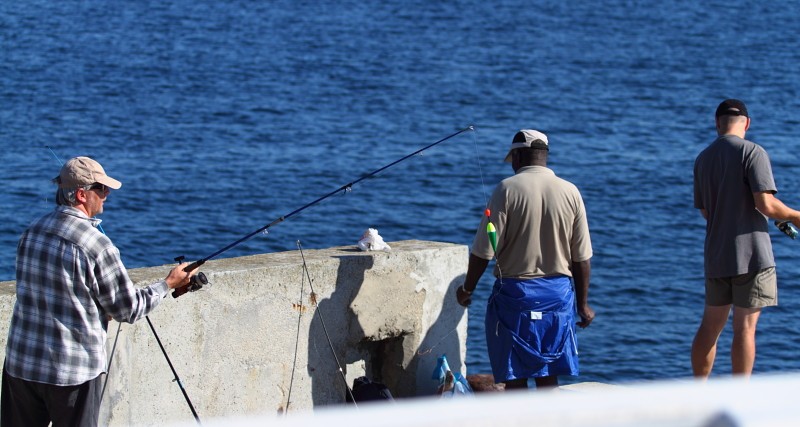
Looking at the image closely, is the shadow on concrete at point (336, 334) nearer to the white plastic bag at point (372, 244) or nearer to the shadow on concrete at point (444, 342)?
the white plastic bag at point (372, 244)

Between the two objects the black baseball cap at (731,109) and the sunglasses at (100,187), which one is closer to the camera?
the sunglasses at (100,187)

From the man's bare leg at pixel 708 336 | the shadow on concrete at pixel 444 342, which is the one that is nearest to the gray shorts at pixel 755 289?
the man's bare leg at pixel 708 336

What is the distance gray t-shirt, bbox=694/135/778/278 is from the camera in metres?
5.36

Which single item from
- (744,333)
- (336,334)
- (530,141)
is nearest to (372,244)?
(336,334)

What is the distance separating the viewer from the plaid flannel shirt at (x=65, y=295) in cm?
385

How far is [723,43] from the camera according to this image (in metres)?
35.4

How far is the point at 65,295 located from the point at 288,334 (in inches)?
68.7

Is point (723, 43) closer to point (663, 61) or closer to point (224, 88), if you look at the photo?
point (663, 61)

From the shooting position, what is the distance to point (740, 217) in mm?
5410

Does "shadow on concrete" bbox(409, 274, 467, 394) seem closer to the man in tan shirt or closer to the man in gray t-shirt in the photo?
the man in tan shirt

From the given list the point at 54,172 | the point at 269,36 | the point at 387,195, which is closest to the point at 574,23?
the point at 269,36

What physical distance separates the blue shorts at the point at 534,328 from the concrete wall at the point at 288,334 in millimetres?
641

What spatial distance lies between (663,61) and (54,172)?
766 inches

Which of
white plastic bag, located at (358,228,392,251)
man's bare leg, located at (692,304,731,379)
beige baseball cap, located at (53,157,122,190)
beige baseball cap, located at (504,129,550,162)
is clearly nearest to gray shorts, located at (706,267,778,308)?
man's bare leg, located at (692,304,731,379)
